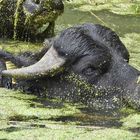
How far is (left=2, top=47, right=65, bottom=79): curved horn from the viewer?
5246 mm

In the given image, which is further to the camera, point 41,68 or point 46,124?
point 41,68

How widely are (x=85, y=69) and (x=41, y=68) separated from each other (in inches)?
14.9

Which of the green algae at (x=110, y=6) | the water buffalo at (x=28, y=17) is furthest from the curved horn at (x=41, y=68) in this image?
the green algae at (x=110, y=6)

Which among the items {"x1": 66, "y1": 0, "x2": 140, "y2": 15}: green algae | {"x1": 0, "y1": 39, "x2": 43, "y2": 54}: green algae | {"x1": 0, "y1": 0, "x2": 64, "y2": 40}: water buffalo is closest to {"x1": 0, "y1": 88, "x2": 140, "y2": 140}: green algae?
{"x1": 0, "y1": 39, "x2": 43, "y2": 54}: green algae

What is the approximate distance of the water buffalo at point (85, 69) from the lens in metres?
5.15

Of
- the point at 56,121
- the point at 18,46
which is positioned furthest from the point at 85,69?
the point at 18,46

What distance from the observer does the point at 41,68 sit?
17.3 feet

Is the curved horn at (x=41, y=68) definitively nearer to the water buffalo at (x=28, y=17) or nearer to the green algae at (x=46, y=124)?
the green algae at (x=46, y=124)

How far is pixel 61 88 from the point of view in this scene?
5.38 metres

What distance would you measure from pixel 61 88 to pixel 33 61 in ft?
1.39

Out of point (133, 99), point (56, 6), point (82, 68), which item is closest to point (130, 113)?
point (133, 99)

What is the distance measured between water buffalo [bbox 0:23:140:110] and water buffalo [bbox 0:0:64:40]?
2.68 metres

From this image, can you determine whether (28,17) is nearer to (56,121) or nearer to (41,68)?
(41,68)

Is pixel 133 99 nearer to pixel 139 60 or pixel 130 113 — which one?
pixel 130 113
